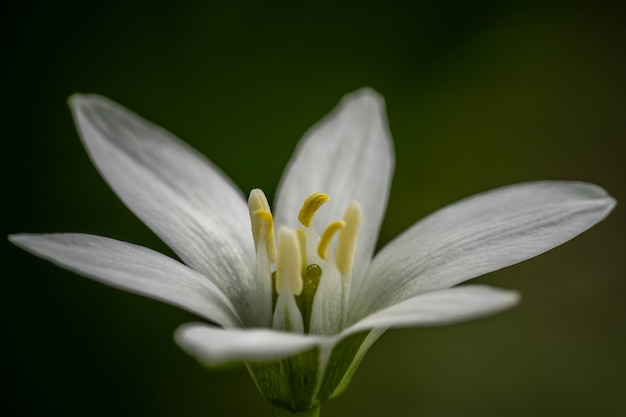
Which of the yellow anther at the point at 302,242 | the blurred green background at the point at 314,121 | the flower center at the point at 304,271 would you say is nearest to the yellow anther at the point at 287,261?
the flower center at the point at 304,271

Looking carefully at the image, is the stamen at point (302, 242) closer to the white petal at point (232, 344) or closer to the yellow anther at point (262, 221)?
the yellow anther at point (262, 221)

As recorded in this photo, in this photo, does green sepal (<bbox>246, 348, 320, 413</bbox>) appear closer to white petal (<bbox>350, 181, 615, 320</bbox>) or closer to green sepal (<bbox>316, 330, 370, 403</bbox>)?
green sepal (<bbox>316, 330, 370, 403</bbox>)

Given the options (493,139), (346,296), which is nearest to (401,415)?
(493,139)

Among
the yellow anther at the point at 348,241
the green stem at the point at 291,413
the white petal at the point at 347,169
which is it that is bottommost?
the green stem at the point at 291,413

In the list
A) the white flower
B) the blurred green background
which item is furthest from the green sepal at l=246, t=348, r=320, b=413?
the blurred green background

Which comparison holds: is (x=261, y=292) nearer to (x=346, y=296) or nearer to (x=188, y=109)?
(x=346, y=296)

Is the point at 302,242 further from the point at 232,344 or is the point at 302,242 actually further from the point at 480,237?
the point at 232,344
